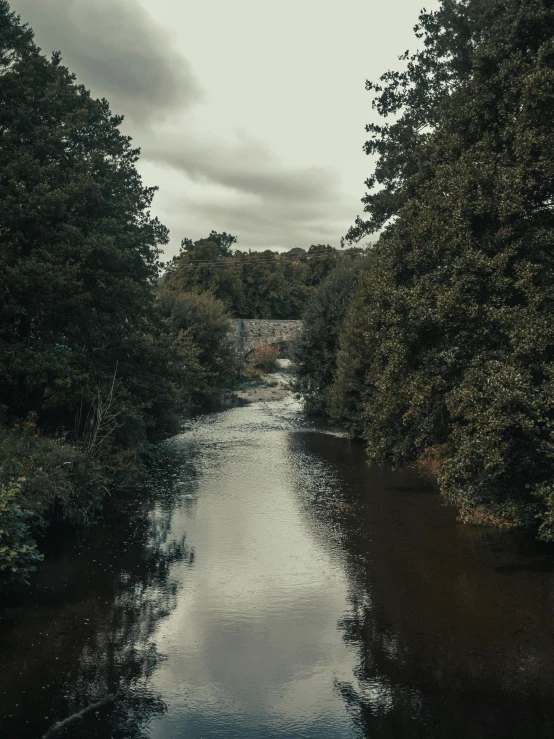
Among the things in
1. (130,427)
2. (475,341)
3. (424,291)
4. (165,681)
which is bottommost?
(165,681)

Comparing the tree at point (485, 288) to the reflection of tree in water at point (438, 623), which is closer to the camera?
the reflection of tree in water at point (438, 623)

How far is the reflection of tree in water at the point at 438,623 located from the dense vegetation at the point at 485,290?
1.59 m

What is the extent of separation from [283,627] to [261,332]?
217 feet

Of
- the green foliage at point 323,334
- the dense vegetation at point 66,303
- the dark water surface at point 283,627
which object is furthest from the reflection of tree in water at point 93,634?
the green foliage at point 323,334

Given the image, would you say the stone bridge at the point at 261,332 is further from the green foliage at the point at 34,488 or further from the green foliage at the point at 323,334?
the green foliage at the point at 34,488

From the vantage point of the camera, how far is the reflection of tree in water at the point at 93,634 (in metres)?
10.4

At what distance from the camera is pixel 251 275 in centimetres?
9738

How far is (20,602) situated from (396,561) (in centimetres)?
970

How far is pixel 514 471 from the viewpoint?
17.0 m

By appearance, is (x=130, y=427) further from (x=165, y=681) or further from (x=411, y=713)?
(x=411, y=713)

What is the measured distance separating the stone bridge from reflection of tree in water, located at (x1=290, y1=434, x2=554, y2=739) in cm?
5523

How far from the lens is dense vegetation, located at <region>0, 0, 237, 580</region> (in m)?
21.4

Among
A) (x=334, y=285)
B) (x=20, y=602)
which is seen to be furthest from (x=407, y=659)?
(x=334, y=285)

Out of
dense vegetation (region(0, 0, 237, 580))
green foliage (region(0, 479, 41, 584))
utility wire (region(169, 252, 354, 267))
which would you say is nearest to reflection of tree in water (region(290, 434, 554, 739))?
green foliage (region(0, 479, 41, 584))
